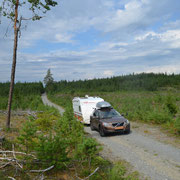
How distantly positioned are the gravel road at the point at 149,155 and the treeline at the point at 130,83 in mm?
75363

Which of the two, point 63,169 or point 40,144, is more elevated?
point 40,144

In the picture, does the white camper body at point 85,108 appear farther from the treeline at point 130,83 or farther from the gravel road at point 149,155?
the treeline at point 130,83

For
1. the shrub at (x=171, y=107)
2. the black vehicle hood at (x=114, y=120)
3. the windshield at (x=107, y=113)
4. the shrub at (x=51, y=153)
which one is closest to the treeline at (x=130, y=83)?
the shrub at (x=171, y=107)

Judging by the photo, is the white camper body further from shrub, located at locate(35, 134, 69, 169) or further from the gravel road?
shrub, located at locate(35, 134, 69, 169)

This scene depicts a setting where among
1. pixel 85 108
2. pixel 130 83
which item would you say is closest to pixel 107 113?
pixel 85 108

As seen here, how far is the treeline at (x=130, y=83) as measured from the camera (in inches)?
3543

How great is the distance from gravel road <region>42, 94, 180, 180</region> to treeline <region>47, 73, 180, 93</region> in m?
75.4

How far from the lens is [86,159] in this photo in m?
6.21

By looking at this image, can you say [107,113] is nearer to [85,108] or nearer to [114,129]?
[114,129]

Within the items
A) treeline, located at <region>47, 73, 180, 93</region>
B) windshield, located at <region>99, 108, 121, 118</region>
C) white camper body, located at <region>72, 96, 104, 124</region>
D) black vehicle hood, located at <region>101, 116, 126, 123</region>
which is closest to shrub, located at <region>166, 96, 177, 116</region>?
white camper body, located at <region>72, 96, 104, 124</region>

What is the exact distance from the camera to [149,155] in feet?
25.5

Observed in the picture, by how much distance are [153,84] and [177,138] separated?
262 ft

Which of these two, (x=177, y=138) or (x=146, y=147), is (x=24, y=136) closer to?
(x=146, y=147)

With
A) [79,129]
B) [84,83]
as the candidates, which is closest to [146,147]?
[79,129]
